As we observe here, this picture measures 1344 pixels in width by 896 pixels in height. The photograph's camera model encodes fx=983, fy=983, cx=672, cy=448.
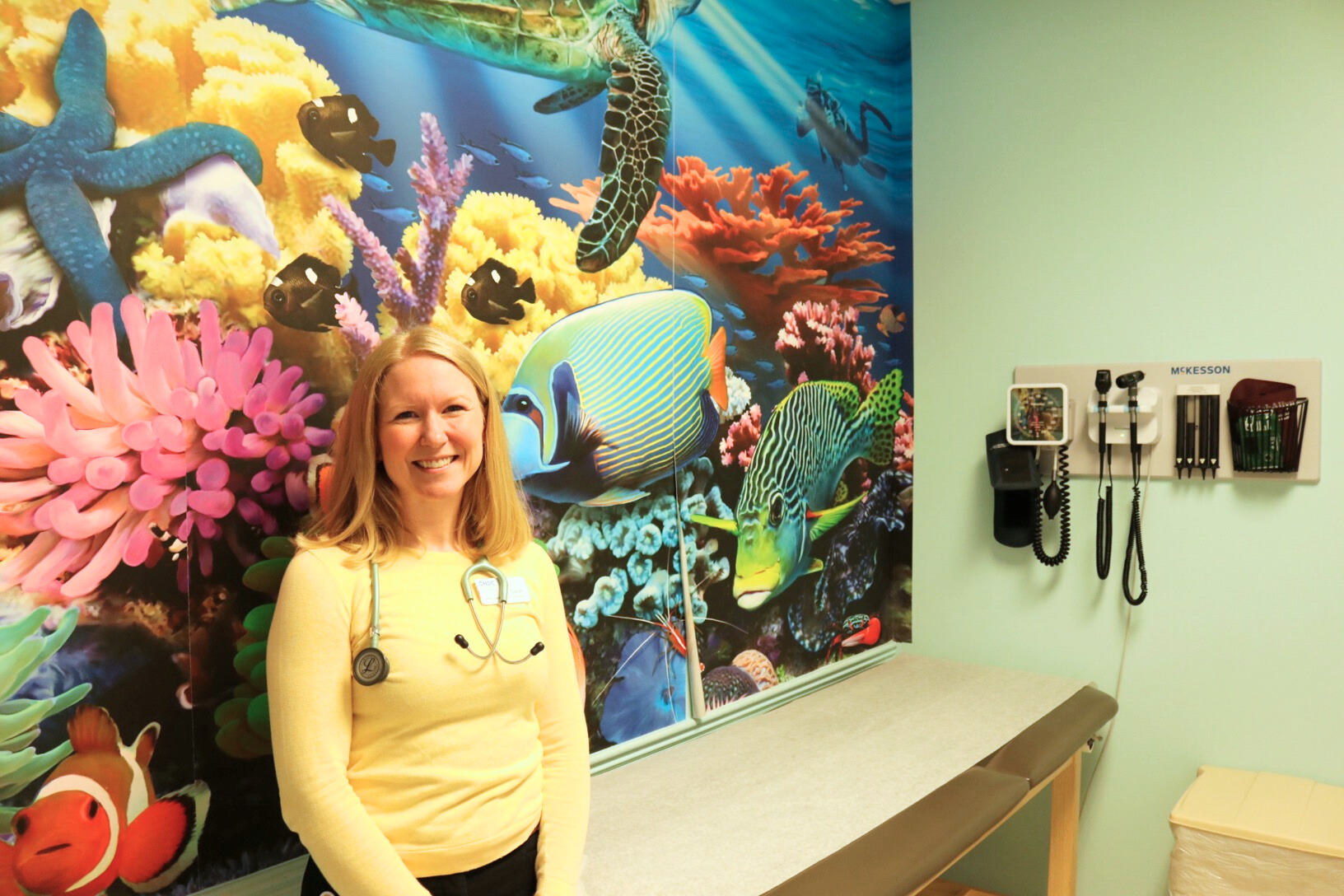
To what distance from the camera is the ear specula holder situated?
247 cm

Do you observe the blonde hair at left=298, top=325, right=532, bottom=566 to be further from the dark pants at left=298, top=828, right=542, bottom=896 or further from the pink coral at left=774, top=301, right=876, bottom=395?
the pink coral at left=774, top=301, right=876, bottom=395

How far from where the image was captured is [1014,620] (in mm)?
2951

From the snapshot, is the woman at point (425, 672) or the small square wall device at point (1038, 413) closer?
the woman at point (425, 672)

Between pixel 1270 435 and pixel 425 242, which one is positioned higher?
pixel 425 242

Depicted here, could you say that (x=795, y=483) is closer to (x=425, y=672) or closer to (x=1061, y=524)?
(x=1061, y=524)

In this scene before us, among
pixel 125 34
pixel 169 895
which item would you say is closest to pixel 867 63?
pixel 125 34

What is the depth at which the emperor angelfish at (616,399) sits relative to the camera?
1915 mm

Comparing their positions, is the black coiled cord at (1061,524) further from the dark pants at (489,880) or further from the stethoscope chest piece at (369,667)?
the stethoscope chest piece at (369,667)

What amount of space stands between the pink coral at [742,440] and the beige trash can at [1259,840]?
52.6 inches

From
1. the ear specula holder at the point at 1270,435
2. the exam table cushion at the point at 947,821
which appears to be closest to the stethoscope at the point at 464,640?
the exam table cushion at the point at 947,821

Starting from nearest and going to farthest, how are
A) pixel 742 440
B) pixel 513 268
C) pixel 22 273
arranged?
pixel 22 273 → pixel 513 268 → pixel 742 440

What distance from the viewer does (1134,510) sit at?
2.69 m

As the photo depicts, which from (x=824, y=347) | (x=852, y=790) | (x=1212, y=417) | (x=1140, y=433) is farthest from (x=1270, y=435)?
(x=852, y=790)

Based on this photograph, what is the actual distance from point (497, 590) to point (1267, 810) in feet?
6.60
